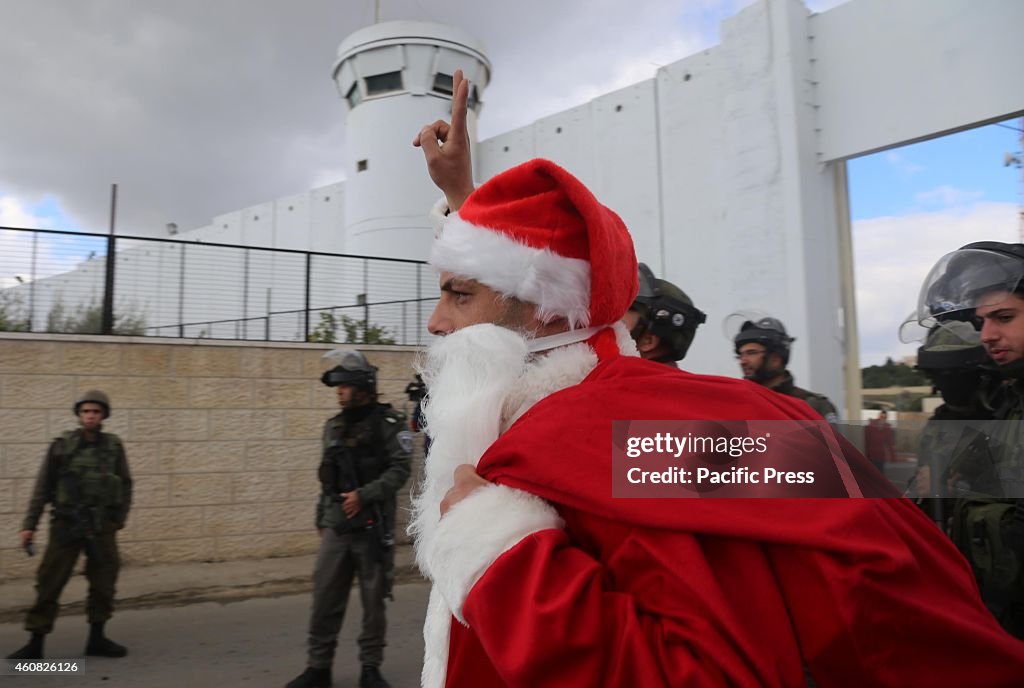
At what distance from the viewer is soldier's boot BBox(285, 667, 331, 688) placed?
14.5 ft

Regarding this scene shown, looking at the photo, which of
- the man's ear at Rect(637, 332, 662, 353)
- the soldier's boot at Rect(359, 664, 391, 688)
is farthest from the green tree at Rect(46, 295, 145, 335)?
the man's ear at Rect(637, 332, 662, 353)

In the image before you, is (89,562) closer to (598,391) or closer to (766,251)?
(598,391)

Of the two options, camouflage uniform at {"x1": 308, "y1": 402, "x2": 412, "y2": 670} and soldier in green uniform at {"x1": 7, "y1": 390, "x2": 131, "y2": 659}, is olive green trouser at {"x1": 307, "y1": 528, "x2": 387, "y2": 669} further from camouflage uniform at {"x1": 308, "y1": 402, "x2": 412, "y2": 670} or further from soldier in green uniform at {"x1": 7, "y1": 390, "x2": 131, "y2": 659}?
soldier in green uniform at {"x1": 7, "y1": 390, "x2": 131, "y2": 659}

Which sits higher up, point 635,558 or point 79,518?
point 635,558

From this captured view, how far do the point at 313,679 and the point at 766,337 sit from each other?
3.50m

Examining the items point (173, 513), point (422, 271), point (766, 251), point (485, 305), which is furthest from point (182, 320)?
point (485, 305)

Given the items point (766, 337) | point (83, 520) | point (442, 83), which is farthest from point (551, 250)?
point (442, 83)

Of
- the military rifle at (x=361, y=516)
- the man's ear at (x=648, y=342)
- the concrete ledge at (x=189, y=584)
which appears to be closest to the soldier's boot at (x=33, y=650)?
the concrete ledge at (x=189, y=584)

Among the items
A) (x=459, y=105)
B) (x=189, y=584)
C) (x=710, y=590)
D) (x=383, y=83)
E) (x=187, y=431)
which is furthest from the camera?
(x=383, y=83)

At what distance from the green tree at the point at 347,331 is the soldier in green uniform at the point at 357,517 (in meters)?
3.55

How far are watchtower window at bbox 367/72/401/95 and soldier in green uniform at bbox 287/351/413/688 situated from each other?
9.93 m

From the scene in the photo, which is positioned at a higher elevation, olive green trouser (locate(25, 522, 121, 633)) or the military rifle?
the military rifle

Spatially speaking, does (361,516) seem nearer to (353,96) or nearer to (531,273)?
(531,273)

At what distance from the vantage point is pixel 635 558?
91 centimetres
